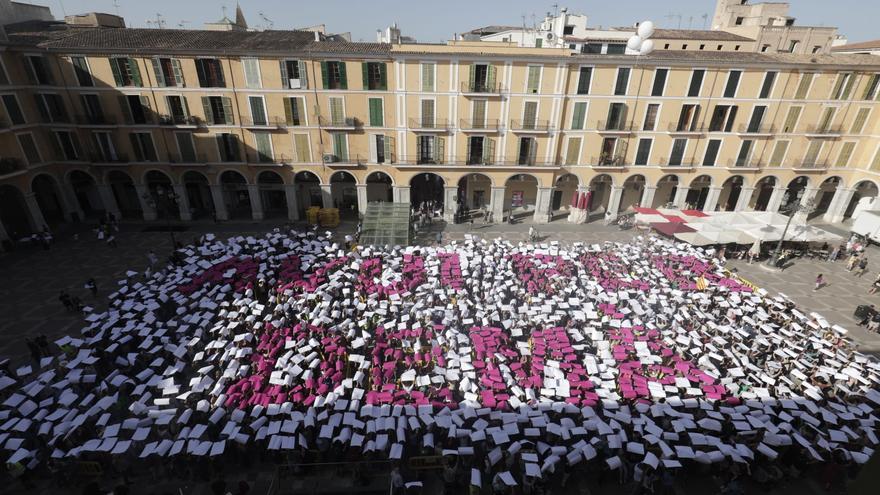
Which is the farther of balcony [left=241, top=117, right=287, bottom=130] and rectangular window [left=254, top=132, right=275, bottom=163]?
rectangular window [left=254, top=132, right=275, bottom=163]

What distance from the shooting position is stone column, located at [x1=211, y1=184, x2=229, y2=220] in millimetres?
38125

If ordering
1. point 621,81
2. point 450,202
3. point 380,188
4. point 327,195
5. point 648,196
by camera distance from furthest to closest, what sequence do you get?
point 380,188
point 648,196
point 450,202
point 327,195
point 621,81

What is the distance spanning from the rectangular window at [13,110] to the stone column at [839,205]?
72.4 meters

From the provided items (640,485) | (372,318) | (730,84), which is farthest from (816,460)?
(730,84)

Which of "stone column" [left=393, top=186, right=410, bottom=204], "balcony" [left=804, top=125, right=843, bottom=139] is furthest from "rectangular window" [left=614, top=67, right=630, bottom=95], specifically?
"stone column" [left=393, top=186, right=410, bottom=204]

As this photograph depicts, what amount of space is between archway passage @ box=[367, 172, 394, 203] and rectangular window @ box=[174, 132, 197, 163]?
15487mm

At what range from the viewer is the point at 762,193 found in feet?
142

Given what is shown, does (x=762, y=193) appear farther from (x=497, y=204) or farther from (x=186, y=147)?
(x=186, y=147)

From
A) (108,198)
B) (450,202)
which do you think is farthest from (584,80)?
(108,198)

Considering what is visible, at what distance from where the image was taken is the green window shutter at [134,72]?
1309 inches

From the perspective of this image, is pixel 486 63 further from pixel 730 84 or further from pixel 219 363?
pixel 219 363

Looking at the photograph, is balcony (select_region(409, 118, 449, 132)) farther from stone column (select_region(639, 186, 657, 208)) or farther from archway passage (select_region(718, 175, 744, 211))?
archway passage (select_region(718, 175, 744, 211))

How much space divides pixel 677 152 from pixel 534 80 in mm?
15574

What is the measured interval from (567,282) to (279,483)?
19.0 meters
